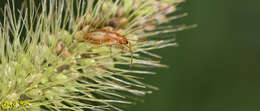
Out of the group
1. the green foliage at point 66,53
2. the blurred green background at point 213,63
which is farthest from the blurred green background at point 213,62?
the green foliage at point 66,53

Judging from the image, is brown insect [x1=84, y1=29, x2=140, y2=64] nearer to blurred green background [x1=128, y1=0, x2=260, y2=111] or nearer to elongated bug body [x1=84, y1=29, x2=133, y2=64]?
elongated bug body [x1=84, y1=29, x2=133, y2=64]

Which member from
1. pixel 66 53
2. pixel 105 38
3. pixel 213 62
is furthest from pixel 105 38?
pixel 213 62

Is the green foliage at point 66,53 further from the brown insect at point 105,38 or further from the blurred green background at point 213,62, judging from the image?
the blurred green background at point 213,62

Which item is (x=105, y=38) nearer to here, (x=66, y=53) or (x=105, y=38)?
(x=105, y=38)

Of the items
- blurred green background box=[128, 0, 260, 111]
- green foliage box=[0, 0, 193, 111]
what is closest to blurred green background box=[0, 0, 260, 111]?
blurred green background box=[128, 0, 260, 111]

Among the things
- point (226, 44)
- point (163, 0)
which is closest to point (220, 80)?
point (226, 44)

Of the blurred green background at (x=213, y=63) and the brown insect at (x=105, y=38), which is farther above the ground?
the brown insect at (x=105, y=38)

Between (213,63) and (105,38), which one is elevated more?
(105,38)

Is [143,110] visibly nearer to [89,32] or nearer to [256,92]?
[256,92]

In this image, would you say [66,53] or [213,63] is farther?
[213,63]
